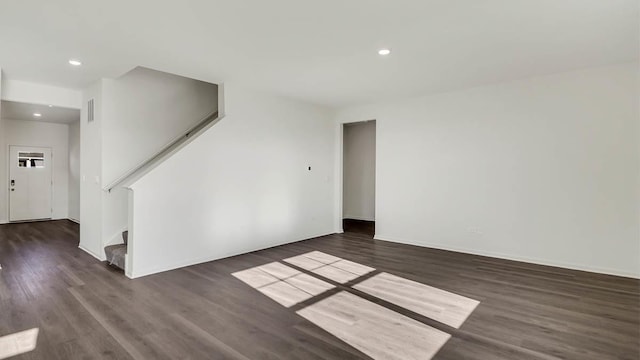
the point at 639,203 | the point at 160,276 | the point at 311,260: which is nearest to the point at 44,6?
the point at 160,276

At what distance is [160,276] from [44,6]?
9.92 feet

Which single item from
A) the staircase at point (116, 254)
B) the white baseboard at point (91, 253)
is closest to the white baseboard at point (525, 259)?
the staircase at point (116, 254)

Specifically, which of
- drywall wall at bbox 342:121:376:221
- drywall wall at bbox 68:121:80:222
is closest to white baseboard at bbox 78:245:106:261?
drywall wall at bbox 68:121:80:222

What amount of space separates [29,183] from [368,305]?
9.48 m

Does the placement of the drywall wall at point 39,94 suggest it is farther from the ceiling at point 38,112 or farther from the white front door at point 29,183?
the white front door at point 29,183

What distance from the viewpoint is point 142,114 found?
5250 mm

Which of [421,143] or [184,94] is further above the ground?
[184,94]

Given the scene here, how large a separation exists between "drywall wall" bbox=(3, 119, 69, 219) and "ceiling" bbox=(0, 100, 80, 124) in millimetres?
360

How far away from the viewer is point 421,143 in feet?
19.4

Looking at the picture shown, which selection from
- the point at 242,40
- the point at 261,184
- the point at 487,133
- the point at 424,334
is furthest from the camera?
the point at 261,184

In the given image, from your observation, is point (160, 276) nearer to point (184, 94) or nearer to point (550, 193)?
point (184, 94)

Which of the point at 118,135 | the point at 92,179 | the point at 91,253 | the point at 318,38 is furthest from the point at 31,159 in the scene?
the point at 318,38

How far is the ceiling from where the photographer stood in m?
6.24

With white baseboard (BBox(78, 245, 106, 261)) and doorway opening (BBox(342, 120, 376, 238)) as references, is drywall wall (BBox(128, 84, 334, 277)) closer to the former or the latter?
white baseboard (BBox(78, 245, 106, 261))
